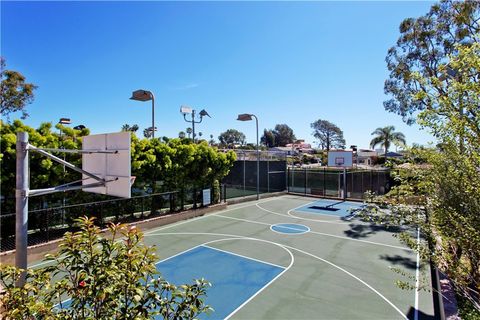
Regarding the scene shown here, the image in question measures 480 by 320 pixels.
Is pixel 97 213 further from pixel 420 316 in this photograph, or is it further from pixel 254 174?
pixel 254 174

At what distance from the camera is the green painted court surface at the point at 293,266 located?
21.9 ft

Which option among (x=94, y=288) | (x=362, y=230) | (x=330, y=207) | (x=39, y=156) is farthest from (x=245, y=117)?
(x=94, y=288)

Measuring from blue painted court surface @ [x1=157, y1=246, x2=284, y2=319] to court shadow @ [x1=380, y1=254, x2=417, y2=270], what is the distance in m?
4.01

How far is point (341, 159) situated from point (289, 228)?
36.7 ft

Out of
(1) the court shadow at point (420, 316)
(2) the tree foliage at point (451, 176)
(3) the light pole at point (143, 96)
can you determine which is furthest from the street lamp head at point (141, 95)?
(1) the court shadow at point (420, 316)

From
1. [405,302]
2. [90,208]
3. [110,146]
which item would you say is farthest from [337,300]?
[90,208]

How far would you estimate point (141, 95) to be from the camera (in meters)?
14.3

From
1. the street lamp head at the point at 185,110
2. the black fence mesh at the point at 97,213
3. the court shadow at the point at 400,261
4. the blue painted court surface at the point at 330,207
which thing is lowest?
the court shadow at the point at 400,261

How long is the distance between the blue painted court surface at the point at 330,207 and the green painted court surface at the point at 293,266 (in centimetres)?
183

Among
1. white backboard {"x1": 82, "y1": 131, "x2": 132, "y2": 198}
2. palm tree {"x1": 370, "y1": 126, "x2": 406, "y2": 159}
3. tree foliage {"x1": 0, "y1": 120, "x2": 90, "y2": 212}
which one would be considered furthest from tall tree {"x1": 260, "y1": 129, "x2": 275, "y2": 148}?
white backboard {"x1": 82, "y1": 131, "x2": 132, "y2": 198}

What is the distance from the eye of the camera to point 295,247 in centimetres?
1098

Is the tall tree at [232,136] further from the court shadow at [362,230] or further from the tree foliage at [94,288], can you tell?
the tree foliage at [94,288]

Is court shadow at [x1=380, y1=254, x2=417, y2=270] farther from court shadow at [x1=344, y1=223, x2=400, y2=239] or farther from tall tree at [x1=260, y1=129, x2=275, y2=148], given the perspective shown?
tall tree at [x1=260, y1=129, x2=275, y2=148]

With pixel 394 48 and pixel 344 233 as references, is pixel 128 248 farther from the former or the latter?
pixel 394 48
